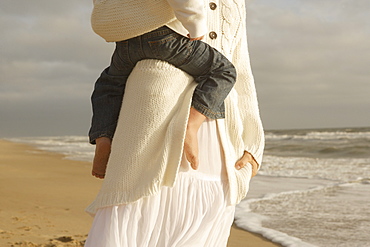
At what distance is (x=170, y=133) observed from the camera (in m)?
1.55

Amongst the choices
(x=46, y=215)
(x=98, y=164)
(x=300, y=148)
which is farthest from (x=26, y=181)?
(x=300, y=148)

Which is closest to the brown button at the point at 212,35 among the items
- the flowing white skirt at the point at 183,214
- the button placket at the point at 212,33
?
the button placket at the point at 212,33

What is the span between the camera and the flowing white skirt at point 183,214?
151cm

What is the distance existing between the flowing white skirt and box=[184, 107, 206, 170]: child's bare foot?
0.03 m

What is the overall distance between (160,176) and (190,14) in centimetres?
50

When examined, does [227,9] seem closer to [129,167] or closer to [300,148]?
[129,167]

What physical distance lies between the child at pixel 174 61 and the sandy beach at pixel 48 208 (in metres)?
3.34

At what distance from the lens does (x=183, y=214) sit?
1.59m

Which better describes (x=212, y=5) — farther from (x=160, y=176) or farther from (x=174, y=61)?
(x=160, y=176)

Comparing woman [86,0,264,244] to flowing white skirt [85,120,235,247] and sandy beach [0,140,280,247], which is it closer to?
flowing white skirt [85,120,235,247]

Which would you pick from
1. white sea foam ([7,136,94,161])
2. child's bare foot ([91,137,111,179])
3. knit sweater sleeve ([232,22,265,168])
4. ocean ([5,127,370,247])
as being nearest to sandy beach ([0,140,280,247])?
ocean ([5,127,370,247])

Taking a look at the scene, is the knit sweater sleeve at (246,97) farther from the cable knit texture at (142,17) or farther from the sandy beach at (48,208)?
the sandy beach at (48,208)

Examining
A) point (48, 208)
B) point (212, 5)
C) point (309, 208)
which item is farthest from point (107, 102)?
point (48, 208)

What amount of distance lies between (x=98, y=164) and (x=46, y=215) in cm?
466
